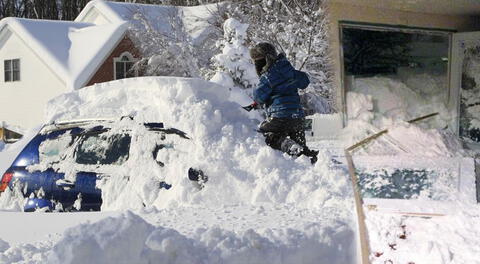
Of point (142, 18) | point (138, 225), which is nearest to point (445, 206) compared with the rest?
point (138, 225)

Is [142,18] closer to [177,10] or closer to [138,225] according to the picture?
[177,10]

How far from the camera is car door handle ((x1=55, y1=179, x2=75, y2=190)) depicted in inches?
239

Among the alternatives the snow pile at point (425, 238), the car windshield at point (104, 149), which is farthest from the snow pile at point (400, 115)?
the car windshield at point (104, 149)

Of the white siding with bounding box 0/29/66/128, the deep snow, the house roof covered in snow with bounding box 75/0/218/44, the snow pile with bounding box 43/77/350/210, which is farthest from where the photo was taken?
the white siding with bounding box 0/29/66/128

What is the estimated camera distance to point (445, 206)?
4.96ft

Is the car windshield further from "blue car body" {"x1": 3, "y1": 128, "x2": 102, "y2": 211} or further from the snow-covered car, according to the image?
"blue car body" {"x1": 3, "y1": 128, "x2": 102, "y2": 211}

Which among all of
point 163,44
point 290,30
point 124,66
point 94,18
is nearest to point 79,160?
point 290,30

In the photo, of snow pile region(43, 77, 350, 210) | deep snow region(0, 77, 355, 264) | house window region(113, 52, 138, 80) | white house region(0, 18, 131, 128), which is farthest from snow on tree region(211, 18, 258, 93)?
snow pile region(43, 77, 350, 210)

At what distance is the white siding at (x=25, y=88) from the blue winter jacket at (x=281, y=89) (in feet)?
57.1

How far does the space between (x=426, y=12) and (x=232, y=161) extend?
16.3ft

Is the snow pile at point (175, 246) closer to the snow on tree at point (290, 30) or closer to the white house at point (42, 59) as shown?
the snow on tree at point (290, 30)

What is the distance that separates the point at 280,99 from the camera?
627 cm

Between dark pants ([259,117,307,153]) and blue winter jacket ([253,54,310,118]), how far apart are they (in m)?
0.08

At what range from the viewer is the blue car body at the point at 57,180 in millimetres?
5992
